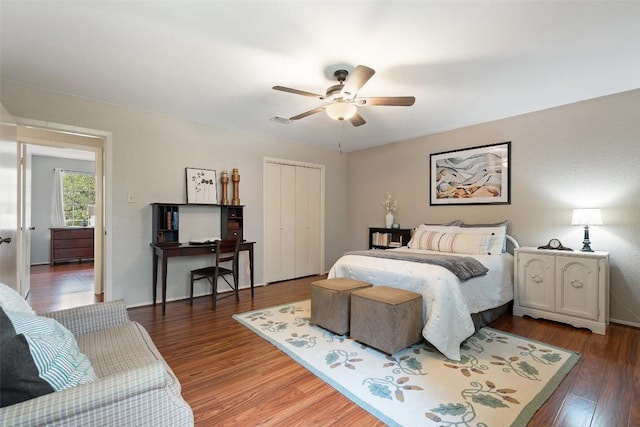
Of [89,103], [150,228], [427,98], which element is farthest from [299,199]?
[89,103]

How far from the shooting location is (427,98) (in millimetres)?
3268

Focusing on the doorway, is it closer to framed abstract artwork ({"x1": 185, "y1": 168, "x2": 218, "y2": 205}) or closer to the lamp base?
framed abstract artwork ({"x1": 185, "y1": 168, "x2": 218, "y2": 205})

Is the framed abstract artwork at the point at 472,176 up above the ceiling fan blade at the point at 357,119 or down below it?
below

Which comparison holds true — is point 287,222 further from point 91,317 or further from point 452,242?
point 91,317

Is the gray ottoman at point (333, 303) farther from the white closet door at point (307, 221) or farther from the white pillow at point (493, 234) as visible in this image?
the white closet door at point (307, 221)

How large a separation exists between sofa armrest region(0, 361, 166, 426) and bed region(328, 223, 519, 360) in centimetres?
200

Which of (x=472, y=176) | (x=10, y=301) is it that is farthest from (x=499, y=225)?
(x=10, y=301)

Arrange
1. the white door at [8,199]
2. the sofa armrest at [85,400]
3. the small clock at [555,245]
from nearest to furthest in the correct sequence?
1. the sofa armrest at [85,400]
2. the white door at [8,199]
3. the small clock at [555,245]

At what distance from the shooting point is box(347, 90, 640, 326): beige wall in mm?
3049

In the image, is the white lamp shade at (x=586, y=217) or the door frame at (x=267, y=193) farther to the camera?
the door frame at (x=267, y=193)

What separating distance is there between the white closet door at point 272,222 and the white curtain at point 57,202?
569cm

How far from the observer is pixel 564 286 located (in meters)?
3.04

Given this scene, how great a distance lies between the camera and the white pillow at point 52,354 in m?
0.98

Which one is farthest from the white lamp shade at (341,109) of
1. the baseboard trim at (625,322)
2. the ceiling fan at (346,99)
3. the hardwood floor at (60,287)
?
the hardwood floor at (60,287)
